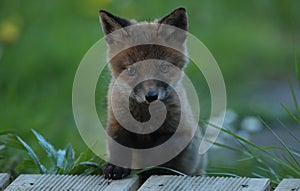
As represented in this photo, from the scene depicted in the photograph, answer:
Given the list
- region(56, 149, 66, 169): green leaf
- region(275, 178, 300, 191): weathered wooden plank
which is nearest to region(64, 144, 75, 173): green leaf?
region(56, 149, 66, 169): green leaf

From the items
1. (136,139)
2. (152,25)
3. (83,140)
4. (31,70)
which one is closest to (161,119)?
(136,139)

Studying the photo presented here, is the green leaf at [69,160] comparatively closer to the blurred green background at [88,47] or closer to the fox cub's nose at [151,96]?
the fox cub's nose at [151,96]

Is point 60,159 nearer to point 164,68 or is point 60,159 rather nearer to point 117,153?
point 117,153

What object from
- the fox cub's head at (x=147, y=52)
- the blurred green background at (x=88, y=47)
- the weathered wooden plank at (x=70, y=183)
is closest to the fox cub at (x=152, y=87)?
the fox cub's head at (x=147, y=52)

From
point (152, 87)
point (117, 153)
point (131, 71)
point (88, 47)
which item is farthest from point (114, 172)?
point (88, 47)

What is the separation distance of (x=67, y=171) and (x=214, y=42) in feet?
16.7

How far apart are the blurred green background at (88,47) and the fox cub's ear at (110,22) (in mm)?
1383

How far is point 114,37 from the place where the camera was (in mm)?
5191

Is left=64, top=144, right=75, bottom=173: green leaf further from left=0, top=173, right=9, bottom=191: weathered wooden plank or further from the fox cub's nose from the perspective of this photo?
the fox cub's nose

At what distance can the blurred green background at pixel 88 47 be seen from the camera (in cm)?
698

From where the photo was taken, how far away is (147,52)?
16.4 ft

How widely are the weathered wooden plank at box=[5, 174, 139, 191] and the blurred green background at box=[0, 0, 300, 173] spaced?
6.45ft

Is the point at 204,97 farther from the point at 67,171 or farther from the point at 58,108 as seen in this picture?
the point at 67,171

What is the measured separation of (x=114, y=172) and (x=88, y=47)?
4314mm
